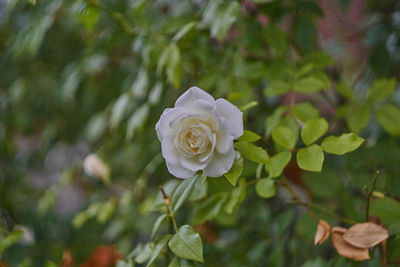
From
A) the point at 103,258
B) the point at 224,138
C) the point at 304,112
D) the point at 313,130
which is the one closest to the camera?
the point at 224,138

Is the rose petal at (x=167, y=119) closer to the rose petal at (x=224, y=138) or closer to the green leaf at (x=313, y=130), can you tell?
the rose petal at (x=224, y=138)

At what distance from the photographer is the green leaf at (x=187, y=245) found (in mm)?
419

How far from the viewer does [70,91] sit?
905 mm

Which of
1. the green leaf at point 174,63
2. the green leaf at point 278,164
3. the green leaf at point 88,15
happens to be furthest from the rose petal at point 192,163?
the green leaf at point 88,15

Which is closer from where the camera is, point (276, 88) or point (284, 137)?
point (284, 137)

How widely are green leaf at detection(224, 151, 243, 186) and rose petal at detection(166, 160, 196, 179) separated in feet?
0.12

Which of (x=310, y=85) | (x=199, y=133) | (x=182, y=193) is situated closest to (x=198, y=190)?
(x=182, y=193)

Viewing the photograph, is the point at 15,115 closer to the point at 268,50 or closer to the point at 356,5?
the point at 268,50

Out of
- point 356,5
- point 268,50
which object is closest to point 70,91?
point 268,50

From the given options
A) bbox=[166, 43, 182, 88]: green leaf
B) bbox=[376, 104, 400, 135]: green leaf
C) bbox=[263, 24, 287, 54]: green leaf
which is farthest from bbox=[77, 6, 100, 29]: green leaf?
bbox=[376, 104, 400, 135]: green leaf

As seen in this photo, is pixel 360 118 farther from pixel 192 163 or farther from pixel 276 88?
pixel 192 163

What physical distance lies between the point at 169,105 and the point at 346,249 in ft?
1.75

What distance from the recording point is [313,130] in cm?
49

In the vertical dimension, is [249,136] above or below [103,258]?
above
